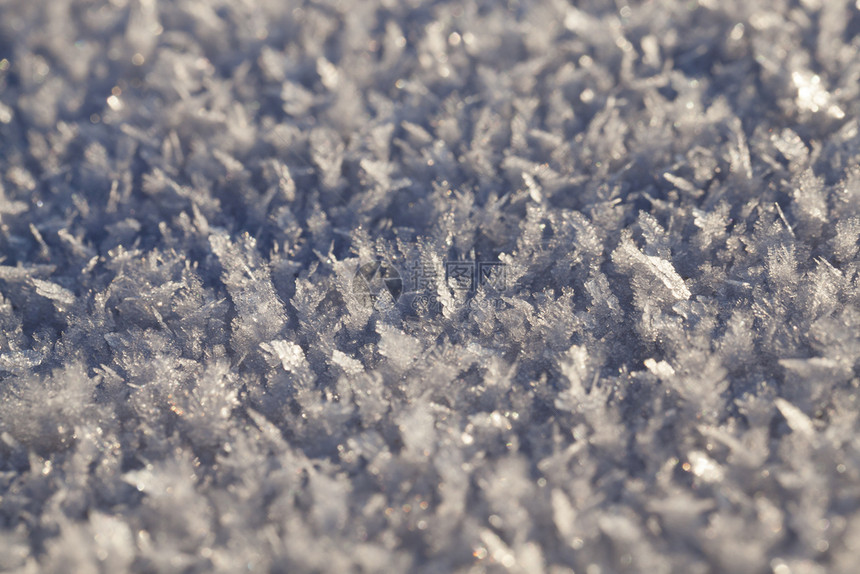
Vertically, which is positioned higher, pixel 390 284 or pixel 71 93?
pixel 71 93

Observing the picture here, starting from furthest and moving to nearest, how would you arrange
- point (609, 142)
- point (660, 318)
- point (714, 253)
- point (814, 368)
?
point (609, 142) < point (714, 253) < point (660, 318) < point (814, 368)

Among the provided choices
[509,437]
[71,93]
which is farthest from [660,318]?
[71,93]

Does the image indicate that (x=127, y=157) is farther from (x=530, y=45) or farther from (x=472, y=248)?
(x=530, y=45)

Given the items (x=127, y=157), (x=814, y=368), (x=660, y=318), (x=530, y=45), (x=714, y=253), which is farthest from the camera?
(x=530, y=45)

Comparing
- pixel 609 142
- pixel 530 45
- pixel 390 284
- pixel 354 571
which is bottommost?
pixel 354 571

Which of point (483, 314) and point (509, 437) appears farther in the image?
point (483, 314)

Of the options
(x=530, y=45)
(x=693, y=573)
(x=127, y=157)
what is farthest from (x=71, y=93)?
(x=693, y=573)

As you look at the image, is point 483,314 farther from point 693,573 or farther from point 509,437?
point 693,573
